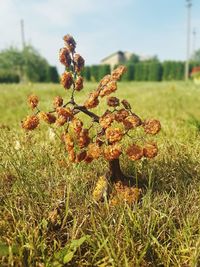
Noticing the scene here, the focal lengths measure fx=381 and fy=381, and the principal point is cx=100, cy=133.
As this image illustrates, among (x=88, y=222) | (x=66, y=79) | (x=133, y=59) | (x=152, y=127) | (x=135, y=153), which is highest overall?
(x=133, y=59)

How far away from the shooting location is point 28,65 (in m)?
54.3

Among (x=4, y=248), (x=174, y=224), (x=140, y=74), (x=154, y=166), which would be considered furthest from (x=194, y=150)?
(x=140, y=74)

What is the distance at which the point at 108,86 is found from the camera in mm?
1832

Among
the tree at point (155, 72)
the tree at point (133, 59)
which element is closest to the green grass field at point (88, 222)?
the tree at point (155, 72)

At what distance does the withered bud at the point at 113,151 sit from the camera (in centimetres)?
172

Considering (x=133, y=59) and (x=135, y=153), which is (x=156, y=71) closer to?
(x=133, y=59)

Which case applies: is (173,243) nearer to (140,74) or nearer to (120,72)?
(120,72)

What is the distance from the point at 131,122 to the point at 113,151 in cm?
18

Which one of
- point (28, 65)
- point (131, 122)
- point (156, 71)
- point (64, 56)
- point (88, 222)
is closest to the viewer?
point (88, 222)

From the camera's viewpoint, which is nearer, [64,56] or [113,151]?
[113,151]

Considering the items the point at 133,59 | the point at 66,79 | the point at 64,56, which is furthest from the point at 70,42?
the point at 133,59

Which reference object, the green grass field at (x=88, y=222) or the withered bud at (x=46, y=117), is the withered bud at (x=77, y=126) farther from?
the green grass field at (x=88, y=222)

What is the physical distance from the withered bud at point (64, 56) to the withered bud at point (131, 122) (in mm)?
436

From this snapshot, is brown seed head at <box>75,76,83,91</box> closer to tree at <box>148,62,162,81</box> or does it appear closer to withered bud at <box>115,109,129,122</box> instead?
withered bud at <box>115,109,129,122</box>
